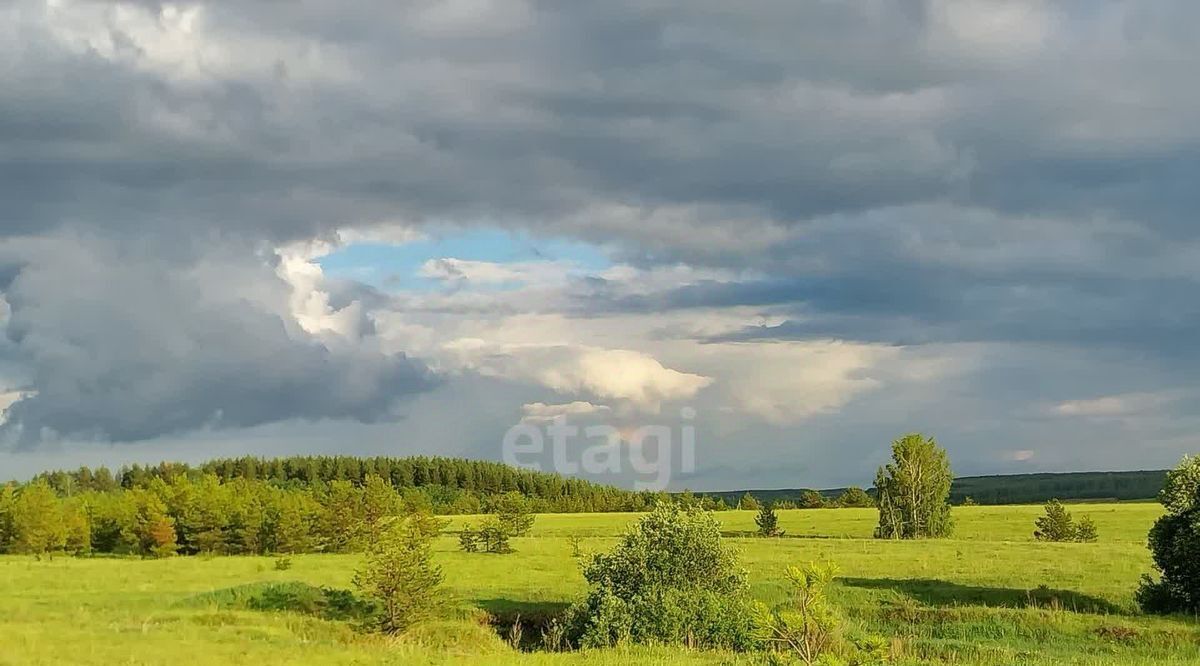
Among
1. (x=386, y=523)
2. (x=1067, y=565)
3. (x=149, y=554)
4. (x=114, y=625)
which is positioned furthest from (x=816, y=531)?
(x=114, y=625)

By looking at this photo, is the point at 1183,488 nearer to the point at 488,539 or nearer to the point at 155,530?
the point at 488,539

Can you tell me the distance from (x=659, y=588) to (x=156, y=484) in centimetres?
9657

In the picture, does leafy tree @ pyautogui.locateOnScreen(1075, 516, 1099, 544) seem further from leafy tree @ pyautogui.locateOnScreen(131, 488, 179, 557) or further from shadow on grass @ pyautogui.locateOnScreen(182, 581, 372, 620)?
leafy tree @ pyautogui.locateOnScreen(131, 488, 179, 557)

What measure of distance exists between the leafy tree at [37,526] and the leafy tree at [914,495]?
81.4 meters

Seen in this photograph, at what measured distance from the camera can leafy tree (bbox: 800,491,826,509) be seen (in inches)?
6816

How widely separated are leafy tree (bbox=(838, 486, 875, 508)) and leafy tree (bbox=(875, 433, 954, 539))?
63169 millimetres

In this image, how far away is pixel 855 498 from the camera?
168 m

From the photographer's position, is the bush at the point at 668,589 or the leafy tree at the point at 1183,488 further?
the leafy tree at the point at 1183,488

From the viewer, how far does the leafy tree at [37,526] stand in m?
94.0

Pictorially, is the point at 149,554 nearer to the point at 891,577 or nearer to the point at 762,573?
the point at 762,573

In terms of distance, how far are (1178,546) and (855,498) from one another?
13905 cm

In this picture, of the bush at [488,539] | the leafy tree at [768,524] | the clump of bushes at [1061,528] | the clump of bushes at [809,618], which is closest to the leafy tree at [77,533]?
the bush at [488,539]

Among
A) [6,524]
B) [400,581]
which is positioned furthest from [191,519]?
[400,581]

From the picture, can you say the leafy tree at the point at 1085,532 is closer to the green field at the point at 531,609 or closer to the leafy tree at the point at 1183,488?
the green field at the point at 531,609
